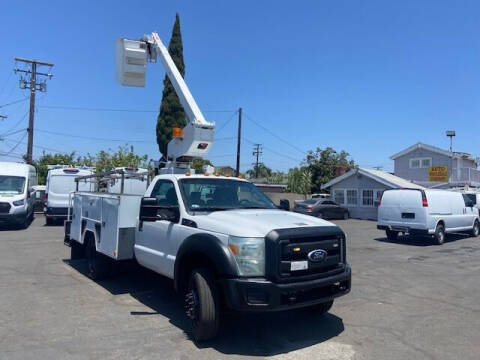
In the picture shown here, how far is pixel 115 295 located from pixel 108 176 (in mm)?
2516

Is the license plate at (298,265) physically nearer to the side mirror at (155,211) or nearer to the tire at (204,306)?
the tire at (204,306)

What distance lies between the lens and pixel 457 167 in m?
31.4

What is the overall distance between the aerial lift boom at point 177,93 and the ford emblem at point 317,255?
3.43 metres

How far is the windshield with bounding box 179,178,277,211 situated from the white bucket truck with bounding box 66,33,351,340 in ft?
0.05

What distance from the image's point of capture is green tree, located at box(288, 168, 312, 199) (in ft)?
136

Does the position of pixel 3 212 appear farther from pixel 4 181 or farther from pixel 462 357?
pixel 462 357

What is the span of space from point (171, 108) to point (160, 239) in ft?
76.5

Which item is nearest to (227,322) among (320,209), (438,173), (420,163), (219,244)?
(219,244)

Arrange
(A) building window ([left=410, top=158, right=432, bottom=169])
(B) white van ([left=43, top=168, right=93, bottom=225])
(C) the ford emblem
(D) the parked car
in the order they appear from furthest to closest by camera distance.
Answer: (A) building window ([left=410, top=158, right=432, bottom=169]) → (D) the parked car → (B) white van ([left=43, top=168, right=93, bottom=225]) → (C) the ford emblem

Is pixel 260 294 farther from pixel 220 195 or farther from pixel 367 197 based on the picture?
pixel 367 197

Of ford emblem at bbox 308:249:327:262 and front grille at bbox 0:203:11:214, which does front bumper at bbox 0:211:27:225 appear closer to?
front grille at bbox 0:203:11:214

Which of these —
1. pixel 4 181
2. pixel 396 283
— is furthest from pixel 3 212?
pixel 396 283

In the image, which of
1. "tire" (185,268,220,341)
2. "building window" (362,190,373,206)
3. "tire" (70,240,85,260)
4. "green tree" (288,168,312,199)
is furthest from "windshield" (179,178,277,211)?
"green tree" (288,168,312,199)

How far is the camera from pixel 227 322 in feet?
18.9
